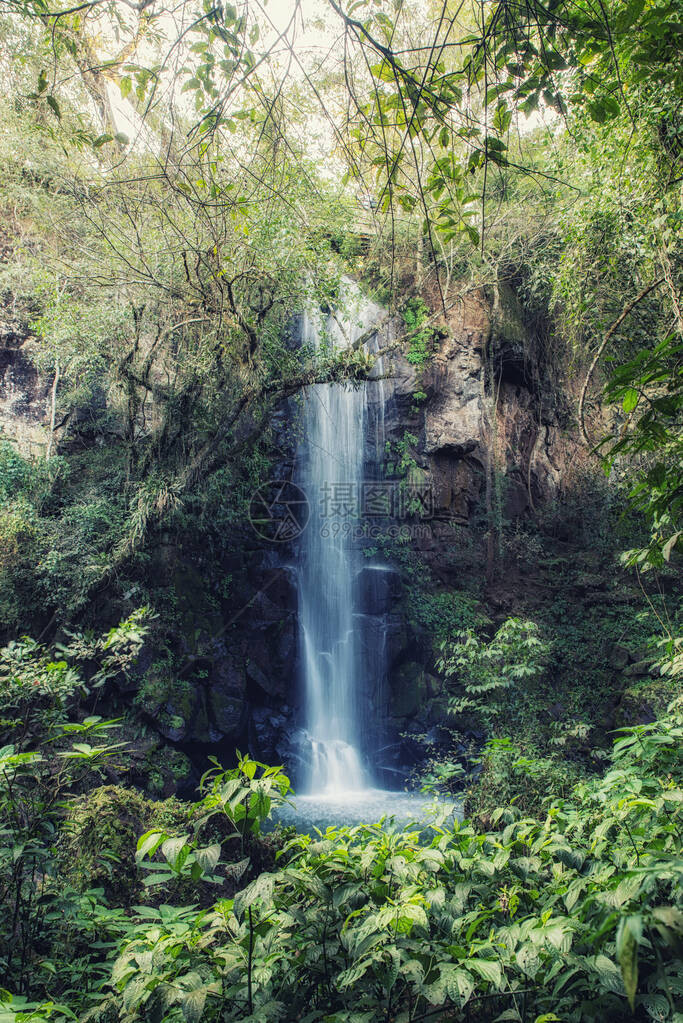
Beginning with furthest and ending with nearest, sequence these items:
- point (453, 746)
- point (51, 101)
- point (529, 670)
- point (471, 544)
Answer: point (471, 544)
point (453, 746)
point (529, 670)
point (51, 101)

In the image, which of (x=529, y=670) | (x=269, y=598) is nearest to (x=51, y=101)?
(x=529, y=670)

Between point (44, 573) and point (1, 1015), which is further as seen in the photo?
point (44, 573)

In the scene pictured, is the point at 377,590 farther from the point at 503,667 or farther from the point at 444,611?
the point at 503,667

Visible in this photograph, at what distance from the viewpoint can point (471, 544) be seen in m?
10.3

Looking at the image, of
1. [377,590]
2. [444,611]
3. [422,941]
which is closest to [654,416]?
[422,941]

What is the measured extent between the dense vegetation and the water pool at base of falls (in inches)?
26.9

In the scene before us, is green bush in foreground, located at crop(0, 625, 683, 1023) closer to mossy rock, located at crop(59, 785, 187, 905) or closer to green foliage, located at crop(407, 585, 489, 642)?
mossy rock, located at crop(59, 785, 187, 905)

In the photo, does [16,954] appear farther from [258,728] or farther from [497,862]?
[258,728]

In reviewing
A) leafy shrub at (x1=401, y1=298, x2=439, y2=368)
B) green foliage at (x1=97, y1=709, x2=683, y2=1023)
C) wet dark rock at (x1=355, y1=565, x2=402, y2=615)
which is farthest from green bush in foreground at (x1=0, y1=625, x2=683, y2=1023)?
leafy shrub at (x1=401, y1=298, x2=439, y2=368)

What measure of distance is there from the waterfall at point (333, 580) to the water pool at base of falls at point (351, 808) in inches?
12.6

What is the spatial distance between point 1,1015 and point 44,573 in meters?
5.79

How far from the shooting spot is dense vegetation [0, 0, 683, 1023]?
130cm

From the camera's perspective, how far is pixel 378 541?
33.5 feet

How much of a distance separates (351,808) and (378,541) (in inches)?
181
